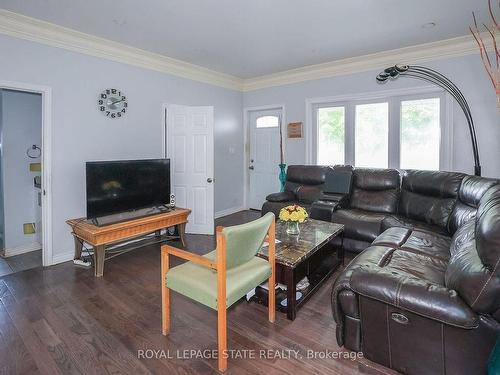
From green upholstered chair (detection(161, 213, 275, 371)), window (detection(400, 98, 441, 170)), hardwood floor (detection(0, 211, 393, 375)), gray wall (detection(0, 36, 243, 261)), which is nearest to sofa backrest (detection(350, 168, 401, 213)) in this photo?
window (detection(400, 98, 441, 170))

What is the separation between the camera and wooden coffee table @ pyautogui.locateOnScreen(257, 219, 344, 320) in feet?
7.18

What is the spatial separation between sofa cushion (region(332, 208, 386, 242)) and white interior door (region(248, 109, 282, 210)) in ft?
7.47

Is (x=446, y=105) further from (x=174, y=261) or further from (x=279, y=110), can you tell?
(x=174, y=261)

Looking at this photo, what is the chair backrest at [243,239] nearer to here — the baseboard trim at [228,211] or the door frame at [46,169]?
the door frame at [46,169]

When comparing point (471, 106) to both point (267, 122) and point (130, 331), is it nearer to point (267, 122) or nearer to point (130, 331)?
point (267, 122)

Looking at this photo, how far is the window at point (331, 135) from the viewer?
4902 millimetres

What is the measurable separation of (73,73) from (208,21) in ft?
5.69

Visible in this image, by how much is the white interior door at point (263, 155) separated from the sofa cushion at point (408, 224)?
2692mm

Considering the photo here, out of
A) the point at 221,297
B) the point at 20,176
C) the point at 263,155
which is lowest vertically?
the point at 221,297

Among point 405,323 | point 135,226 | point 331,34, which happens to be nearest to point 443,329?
point 405,323

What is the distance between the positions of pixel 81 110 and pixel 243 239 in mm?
2951

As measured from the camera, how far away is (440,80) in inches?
145

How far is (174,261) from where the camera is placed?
3.44 meters

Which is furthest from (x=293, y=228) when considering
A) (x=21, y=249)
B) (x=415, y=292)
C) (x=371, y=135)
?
(x=21, y=249)
